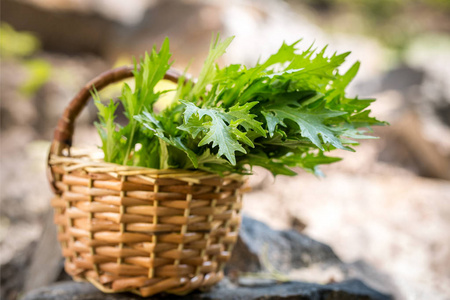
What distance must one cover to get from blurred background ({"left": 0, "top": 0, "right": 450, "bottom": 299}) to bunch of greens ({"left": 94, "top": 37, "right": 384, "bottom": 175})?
0.63 ft

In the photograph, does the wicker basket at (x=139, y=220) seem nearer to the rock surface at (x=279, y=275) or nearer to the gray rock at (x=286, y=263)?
the rock surface at (x=279, y=275)

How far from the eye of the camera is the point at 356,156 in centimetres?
455

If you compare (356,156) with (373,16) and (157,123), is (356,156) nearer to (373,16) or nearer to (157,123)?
(157,123)

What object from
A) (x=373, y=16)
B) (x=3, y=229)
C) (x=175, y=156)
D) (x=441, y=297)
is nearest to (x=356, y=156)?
(x=441, y=297)

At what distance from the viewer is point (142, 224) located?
108 centimetres

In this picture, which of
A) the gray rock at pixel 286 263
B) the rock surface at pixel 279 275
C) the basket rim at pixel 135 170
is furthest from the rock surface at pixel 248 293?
the basket rim at pixel 135 170

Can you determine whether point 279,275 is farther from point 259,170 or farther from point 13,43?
point 13,43

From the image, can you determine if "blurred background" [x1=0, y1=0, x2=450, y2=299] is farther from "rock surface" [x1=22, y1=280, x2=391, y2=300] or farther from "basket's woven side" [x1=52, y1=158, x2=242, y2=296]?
"basket's woven side" [x1=52, y1=158, x2=242, y2=296]

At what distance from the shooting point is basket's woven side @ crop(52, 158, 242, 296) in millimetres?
1069

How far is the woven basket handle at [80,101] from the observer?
1216 millimetres

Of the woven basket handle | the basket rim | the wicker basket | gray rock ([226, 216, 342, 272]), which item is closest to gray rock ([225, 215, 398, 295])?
gray rock ([226, 216, 342, 272])

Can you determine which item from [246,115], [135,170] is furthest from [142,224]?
[246,115]


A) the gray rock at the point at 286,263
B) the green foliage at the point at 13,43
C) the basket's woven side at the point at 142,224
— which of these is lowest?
the gray rock at the point at 286,263

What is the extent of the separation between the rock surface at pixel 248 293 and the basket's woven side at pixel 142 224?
10cm
